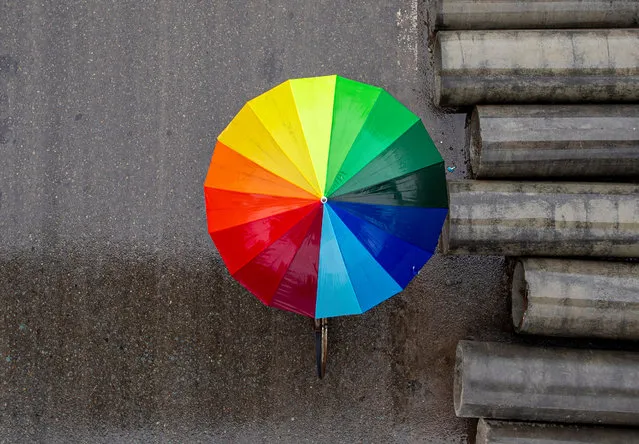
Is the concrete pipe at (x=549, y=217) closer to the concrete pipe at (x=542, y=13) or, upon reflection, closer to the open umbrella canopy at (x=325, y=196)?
the open umbrella canopy at (x=325, y=196)

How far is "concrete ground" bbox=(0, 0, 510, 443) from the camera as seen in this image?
16.2 ft

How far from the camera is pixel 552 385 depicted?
→ 4.33 m

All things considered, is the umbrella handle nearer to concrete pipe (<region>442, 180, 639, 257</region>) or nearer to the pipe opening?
concrete pipe (<region>442, 180, 639, 257</region>)

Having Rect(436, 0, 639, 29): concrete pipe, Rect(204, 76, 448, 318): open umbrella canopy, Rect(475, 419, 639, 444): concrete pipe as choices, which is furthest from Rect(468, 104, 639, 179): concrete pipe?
Rect(475, 419, 639, 444): concrete pipe

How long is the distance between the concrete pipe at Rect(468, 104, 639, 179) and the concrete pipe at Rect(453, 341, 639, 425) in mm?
1458

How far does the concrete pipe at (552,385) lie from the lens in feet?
14.1

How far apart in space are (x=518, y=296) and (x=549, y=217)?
2.51 ft

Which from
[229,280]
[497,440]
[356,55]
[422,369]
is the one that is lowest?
[497,440]

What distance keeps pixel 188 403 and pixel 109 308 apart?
3.59 ft

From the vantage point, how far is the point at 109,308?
5051mm

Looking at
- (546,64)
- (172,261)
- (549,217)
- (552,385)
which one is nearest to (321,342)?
(172,261)

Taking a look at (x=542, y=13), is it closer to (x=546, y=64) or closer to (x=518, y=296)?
(x=546, y=64)

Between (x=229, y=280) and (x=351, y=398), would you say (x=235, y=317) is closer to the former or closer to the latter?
(x=229, y=280)

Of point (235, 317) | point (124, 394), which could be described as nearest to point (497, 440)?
point (235, 317)
